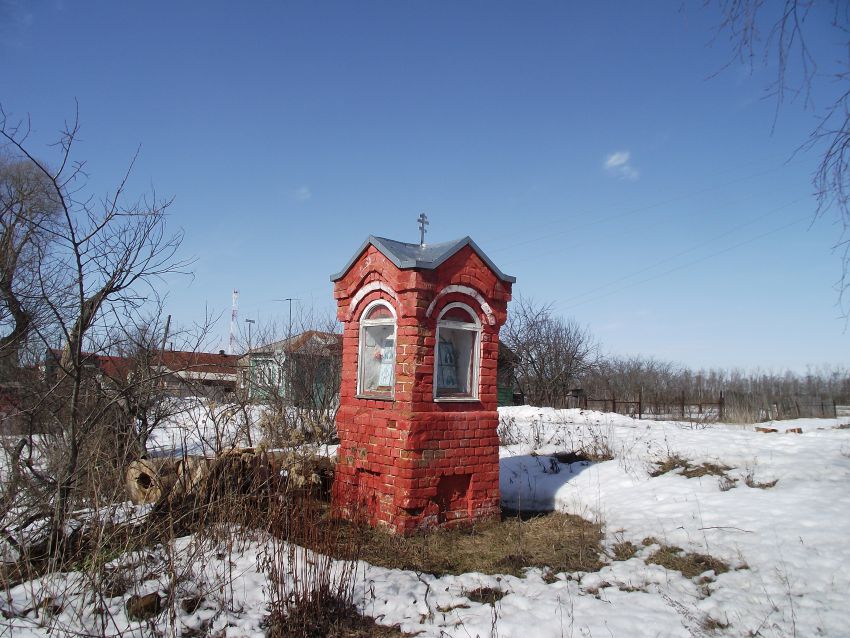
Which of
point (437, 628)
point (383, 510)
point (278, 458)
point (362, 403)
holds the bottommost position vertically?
point (437, 628)

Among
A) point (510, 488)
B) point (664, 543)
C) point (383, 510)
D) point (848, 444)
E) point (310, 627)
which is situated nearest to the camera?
point (310, 627)

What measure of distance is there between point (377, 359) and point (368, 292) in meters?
0.89

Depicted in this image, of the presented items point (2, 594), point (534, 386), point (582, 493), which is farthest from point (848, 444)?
point (534, 386)

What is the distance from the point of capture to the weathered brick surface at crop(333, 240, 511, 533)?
20.2ft

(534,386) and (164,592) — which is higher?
(534,386)

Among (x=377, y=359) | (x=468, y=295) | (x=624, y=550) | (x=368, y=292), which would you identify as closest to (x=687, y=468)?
(x=624, y=550)

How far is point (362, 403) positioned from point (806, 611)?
4.59m

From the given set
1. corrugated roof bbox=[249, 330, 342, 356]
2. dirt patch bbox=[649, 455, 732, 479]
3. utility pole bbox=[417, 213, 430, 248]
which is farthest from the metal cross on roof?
corrugated roof bbox=[249, 330, 342, 356]

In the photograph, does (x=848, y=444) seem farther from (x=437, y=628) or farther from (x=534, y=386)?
(x=534, y=386)

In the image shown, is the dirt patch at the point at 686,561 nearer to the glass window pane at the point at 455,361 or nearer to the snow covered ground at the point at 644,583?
the snow covered ground at the point at 644,583

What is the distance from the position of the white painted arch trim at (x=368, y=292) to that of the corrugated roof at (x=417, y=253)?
0.36m

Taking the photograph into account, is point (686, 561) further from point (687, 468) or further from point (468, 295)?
point (468, 295)

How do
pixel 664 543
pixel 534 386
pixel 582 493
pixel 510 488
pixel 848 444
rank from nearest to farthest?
1. pixel 664 543
2. pixel 582 493
3. pixel 510 488
4. pixel 848 444
5. pixel 534 386

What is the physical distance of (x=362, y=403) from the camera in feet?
22.4
